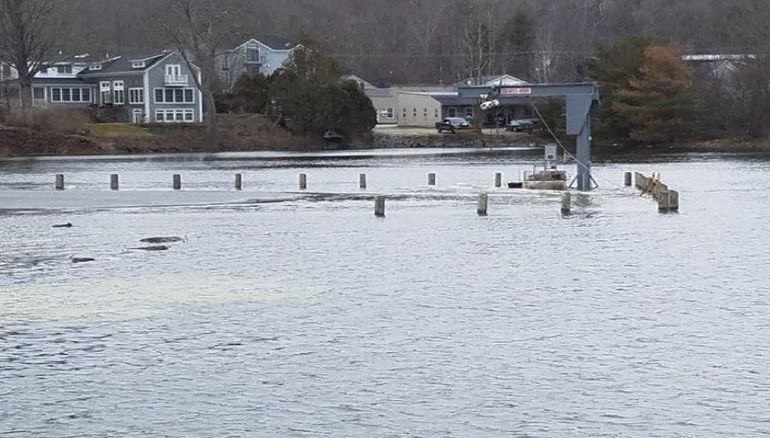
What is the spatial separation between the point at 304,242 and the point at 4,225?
37.3 ft

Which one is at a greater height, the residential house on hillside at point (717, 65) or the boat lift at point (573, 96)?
the residential house on hillside at point (717, 65)

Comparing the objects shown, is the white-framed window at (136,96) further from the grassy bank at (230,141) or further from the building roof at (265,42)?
the building roof at (265,42)

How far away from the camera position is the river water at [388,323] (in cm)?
1662

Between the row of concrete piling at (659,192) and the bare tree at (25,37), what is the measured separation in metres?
62.8

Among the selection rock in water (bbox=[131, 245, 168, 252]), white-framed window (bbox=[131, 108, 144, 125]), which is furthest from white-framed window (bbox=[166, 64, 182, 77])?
rock in water (bbox=[131, 245, 168, 252])

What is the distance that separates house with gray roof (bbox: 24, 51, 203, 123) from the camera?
4783 inches

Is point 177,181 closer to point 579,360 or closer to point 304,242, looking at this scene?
point 304,242

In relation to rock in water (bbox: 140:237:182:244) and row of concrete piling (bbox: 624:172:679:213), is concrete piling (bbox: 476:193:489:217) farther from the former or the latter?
rock in water (bbox: 140:237:182:244)

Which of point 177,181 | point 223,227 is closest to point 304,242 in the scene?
point 223,227

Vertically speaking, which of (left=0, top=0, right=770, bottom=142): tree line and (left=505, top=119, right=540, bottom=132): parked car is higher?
(left=0, top=0, right=770, bottom=142): tree line

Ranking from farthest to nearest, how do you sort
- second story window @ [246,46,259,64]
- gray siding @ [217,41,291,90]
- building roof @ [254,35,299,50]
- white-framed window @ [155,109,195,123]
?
building roof @ [254,35,299,50]
second story window @ [246,46,259,64]
gray siding @ [217,41,291,90]
white-framed window @ [155,109,195,123]

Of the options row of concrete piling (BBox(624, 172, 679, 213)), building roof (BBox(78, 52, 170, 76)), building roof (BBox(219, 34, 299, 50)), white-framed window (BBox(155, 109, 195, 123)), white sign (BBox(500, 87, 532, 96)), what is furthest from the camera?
building roof (BBox(219, 34, 299, 50))

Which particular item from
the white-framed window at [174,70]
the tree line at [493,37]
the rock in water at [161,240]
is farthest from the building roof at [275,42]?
the rock in water at [161,240]

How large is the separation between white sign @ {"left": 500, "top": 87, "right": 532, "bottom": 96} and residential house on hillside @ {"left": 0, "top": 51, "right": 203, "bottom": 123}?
68721mm
